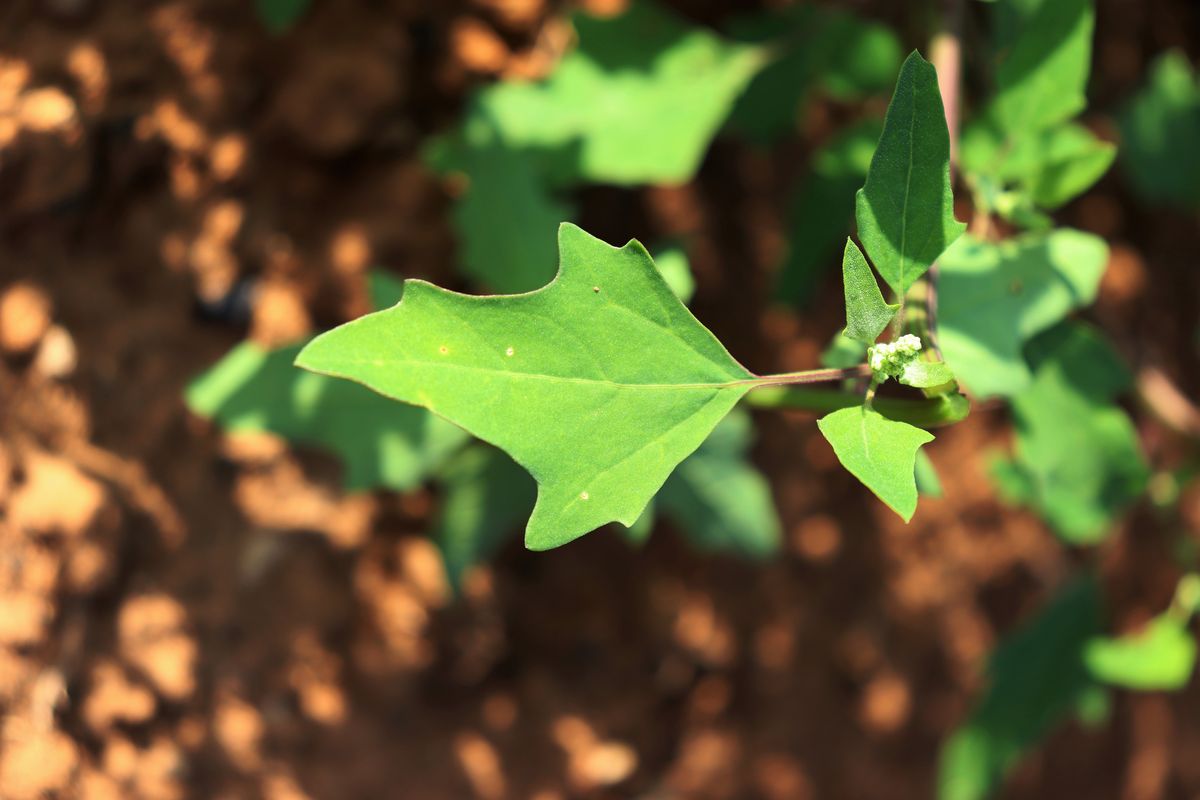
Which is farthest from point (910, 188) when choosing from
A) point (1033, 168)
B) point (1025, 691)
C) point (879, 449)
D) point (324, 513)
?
point (1025, 691)

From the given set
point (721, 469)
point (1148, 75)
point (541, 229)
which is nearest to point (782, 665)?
point (721, 469)

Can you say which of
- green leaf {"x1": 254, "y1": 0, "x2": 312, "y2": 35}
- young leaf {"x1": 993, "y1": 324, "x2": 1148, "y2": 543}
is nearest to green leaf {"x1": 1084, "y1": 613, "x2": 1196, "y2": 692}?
young leaf {"x1": 993, "y1": 324, "x2": 1148, "y2": 543}

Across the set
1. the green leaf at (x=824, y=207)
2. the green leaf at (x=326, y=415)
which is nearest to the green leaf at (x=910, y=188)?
the green leaf at (x=824, y=207)

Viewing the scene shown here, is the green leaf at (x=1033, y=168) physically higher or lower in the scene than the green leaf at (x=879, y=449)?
A: higher

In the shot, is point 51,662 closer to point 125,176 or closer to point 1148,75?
point 125,176

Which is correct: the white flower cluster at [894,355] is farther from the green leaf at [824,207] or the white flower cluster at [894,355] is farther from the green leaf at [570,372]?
the green leaf at [824,207]

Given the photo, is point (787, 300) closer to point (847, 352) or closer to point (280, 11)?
point (847, 352)
